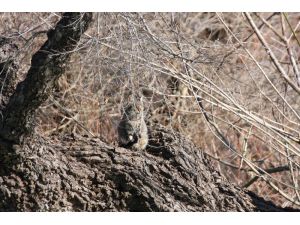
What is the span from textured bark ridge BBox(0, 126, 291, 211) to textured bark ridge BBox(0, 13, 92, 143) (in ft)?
0.45

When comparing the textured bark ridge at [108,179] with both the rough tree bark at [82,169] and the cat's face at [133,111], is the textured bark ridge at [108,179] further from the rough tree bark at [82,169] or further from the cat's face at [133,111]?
the cat's face at [133,111]

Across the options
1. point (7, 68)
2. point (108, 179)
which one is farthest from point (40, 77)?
point (108, 179)

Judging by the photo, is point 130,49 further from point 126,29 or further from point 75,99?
point 75,99

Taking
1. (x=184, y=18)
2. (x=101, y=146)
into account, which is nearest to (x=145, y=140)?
(x=101, y=146)

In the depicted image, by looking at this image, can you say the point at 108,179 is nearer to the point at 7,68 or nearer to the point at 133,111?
the point at 133,111

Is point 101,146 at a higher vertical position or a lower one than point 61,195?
higher

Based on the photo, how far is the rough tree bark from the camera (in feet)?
16.1

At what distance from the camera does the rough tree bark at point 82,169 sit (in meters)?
4.92

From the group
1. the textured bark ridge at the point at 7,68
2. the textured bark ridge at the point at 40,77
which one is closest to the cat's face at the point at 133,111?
the textured bark ridge at the point at 40,77

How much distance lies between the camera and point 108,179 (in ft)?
16.9

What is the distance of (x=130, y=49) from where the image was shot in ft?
16.0

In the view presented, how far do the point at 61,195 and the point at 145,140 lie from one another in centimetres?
71

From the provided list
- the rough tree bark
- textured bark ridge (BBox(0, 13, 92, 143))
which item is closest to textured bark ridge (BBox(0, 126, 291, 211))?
the rough tree bark
